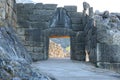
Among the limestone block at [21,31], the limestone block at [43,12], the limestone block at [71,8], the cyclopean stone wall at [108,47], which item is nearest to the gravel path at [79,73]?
the cyclopean stone wall at [108,47]

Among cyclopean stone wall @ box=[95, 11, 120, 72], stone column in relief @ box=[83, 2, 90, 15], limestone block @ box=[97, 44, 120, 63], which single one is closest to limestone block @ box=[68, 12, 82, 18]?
stone column in relief @ box=[83, 2, 90, 15]

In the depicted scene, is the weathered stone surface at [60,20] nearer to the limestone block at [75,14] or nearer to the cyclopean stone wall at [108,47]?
the limestone block at [75,14]

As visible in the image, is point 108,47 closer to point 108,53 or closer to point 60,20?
point 108,53

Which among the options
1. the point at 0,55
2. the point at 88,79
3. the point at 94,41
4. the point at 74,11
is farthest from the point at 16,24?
the point at 0,55

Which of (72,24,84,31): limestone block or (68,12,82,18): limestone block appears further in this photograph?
(68,12,82,18): limestone block

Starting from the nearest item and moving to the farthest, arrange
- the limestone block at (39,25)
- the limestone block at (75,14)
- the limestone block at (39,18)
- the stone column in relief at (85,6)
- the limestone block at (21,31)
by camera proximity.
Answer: the stone column in relief at (85,6), the limestone block at (21,31), the limestone block at (39,25), the limestone block at (39,18), the limestone block at (75,14)

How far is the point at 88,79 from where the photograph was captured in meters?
6.41

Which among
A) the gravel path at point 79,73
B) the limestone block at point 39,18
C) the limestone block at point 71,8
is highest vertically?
the limestone block at point 71,8

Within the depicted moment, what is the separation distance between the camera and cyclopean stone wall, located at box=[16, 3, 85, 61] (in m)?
13.4

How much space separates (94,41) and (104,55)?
0.76 metres

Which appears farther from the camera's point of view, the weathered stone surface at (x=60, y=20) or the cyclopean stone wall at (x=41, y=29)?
the weathered stone surface at (x=60, y=20)

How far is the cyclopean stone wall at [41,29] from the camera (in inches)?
529

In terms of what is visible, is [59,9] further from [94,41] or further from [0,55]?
[0,55]

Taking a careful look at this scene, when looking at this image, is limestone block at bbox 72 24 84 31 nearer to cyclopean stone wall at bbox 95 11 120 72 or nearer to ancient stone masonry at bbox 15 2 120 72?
ancient stone masonry at bbox 15 2 120 72
